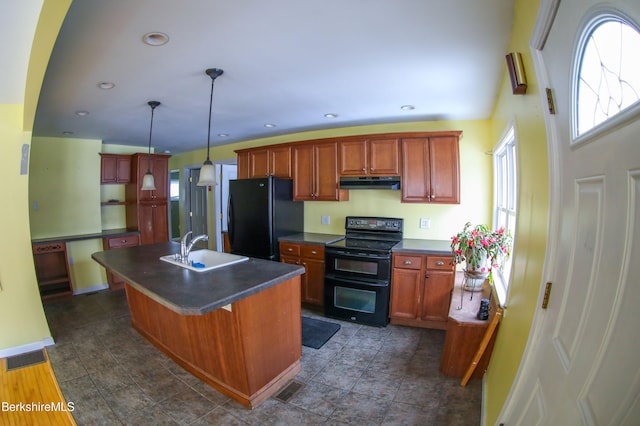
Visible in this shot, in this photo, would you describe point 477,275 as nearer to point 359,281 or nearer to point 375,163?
point 359,281

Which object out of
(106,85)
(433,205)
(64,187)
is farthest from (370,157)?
(64,187)

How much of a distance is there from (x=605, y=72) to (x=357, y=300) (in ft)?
9.33

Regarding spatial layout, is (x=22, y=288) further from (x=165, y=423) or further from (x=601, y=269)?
(x=601, y=269)

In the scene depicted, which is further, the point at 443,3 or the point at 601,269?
the point at 443,3

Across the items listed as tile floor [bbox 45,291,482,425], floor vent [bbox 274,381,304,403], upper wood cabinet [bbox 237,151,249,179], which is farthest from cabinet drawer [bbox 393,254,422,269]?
upper wood cabinet [bbox 237,151,249,179]

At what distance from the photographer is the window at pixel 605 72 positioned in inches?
25.7

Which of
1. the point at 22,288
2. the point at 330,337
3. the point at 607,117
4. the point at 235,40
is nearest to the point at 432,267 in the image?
the point at 330,337

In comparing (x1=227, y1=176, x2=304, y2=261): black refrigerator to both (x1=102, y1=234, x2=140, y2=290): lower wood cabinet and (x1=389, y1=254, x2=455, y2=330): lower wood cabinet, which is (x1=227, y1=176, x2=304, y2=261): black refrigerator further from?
(x1=102, y1=234, x2=140, y2=290): lower wood cabinet

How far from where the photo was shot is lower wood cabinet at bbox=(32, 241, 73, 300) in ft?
13.0

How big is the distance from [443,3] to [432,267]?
2.35m

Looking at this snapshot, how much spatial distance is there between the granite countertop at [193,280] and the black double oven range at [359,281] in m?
1.11

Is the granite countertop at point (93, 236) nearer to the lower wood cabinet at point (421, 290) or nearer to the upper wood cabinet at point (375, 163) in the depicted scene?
the upper wood cabinet at point (375, 163)

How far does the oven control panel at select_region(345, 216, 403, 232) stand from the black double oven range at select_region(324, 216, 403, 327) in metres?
0.24

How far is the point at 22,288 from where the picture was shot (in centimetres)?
269
